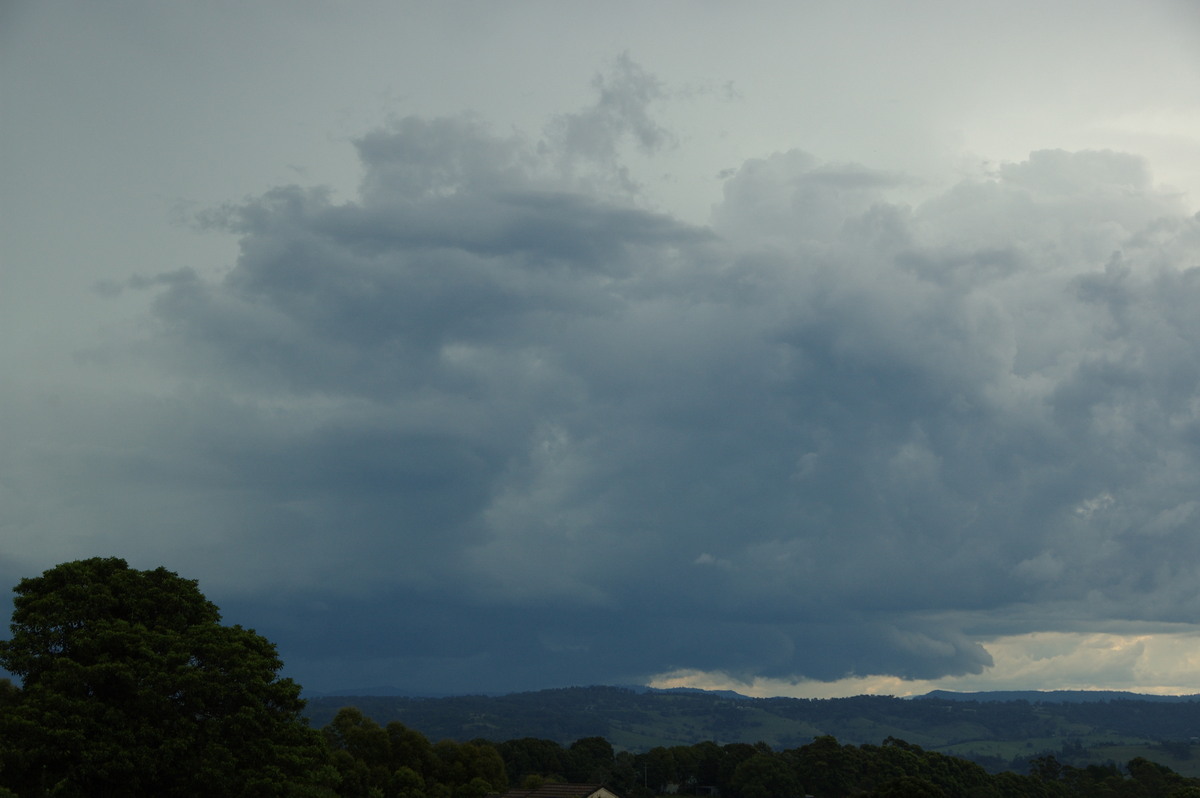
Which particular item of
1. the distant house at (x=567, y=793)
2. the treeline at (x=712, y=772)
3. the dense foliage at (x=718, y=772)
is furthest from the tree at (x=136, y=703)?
the distant house at (x=567, y=793)

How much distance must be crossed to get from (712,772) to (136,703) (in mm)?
159198

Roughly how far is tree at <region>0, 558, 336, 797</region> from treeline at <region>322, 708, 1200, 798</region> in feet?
33.6

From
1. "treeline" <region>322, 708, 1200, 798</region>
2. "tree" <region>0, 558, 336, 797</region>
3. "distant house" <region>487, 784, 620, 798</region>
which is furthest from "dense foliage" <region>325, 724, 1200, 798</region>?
"tree" <region>0, 558, 336, 797</region>

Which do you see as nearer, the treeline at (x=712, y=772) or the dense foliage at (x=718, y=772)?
the treeline at (x=712, y=772)

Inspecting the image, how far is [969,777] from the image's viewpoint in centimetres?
14725

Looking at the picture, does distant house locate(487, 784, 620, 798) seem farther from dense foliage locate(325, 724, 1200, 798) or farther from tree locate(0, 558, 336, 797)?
tree locate(0, 558, 336, 797)

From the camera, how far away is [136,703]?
51.0 meters

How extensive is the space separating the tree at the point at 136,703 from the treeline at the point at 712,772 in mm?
10241

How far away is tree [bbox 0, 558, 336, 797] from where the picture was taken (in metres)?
48.2

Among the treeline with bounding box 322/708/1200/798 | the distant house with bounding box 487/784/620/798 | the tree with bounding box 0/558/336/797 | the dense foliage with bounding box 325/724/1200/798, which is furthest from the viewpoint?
the distant house with bounding box 487/784/620/798

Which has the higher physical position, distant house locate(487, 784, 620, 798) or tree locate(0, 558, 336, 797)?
tree locate(0, 558, 336, 797)

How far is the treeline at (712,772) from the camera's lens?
95.7m

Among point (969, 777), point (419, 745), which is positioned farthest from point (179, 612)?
point (969, 777)

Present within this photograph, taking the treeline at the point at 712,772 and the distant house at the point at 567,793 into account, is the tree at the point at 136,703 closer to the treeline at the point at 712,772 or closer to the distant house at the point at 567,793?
the treeline at the point at 712,772
